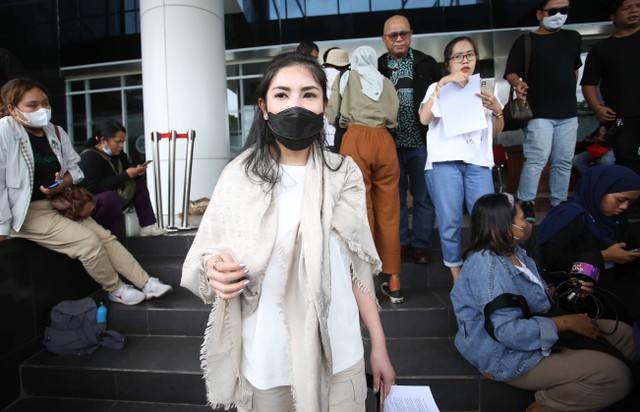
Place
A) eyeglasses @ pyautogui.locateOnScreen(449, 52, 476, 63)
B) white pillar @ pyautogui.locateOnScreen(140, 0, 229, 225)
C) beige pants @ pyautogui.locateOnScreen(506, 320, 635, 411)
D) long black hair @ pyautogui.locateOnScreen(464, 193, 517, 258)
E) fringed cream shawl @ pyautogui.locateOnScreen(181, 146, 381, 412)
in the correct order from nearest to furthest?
fringed cream shawl @ pyautogui.locateOnScreen(181, 146, 381, 412), beige pants @ pyautogui.locateOnScreen(506, 320, 635, 411), long black hair @ pyautogui.locateOnScreen(464, 193, 517, 258), eyeglasses @ pyautogui.locateOnScreen(449, 52, 476, 63), white pillar @ pyautogui.locateOnScreen(140, 0, 229, 225)

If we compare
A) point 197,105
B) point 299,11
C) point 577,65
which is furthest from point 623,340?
point 299,11

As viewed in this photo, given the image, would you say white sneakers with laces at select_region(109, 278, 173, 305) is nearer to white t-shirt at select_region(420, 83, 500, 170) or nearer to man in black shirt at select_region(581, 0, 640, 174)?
white t-shirt at select_region(420, 83, 500, 170)

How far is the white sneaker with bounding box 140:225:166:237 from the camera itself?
413 cm

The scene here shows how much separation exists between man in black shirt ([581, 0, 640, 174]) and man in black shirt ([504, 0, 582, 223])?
1.30ft

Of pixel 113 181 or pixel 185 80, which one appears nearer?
pixel 113 181

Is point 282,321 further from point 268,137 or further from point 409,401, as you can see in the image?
point 268,137

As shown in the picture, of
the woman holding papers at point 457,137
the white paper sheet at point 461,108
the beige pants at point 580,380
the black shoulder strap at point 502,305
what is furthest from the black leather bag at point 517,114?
the beige pants at point 580,380

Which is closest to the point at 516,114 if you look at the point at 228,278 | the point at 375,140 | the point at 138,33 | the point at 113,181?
the point at 375,140

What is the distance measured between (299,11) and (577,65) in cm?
633

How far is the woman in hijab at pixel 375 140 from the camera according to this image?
288 cm

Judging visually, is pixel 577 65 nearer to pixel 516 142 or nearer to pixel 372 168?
pixel 372 168

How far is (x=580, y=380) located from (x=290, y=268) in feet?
6.05

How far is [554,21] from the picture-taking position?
3305 millimetres

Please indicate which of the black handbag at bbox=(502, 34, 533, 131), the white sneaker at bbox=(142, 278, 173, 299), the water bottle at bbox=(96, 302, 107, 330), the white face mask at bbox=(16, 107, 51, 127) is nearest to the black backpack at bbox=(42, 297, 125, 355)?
Result: the water bottle at bbox=(96, 302, 107, 330)
